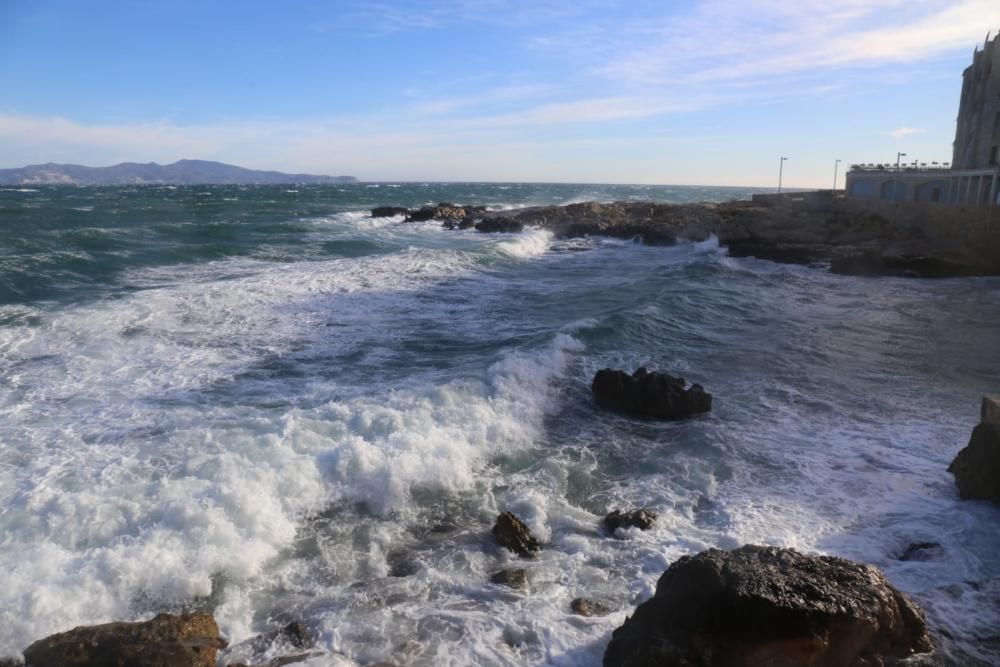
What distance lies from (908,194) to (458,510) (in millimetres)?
38599

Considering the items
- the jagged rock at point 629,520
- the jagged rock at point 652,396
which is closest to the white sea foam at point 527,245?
the jagged rock at point 652,396

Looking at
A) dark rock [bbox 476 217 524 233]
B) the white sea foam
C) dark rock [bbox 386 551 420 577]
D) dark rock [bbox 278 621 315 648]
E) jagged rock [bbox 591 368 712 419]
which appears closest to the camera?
dark rock [bbox 278 621 315 648]

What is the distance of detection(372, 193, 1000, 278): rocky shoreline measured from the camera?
25.4m

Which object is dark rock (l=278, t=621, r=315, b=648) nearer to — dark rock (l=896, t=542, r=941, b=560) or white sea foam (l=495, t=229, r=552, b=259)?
dark rock (l=896, t=542, r=941, b=560)

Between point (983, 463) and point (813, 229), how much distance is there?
2979cm

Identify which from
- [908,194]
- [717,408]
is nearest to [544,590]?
[717,408]

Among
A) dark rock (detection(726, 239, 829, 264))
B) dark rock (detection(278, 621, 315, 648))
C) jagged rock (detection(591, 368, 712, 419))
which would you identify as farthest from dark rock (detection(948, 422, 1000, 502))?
dark rock (detection(726, 239, 829, 264))

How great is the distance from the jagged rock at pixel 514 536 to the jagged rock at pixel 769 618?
1.76 meters

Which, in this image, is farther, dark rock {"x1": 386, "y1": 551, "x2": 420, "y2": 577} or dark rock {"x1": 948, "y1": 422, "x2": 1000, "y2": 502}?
dark rock {"x1": 948, "y1": 422, "x2": 1000, "y2": 502}

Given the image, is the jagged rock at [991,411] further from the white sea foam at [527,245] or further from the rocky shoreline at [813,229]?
the white sea foam at [527,245]

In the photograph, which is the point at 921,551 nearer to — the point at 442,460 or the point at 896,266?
the point at 442,460

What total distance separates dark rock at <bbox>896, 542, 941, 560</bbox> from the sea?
0.12 feet

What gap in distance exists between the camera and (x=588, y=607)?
5750mm

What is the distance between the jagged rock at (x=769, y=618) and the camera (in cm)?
448
